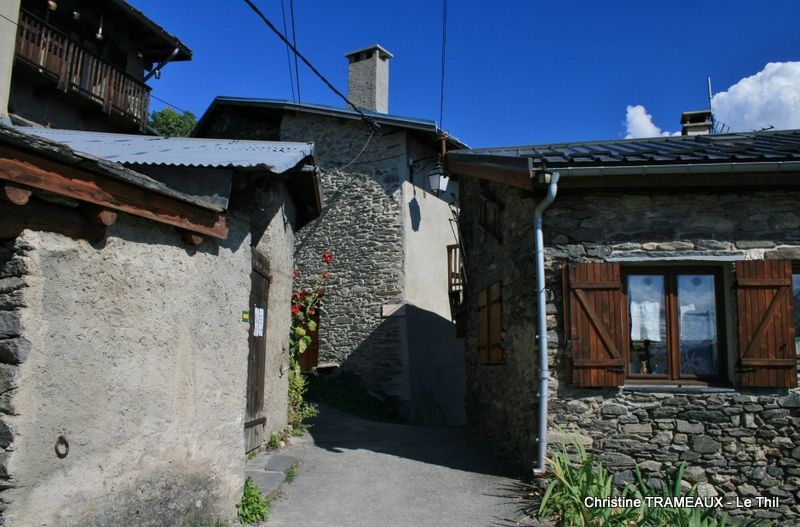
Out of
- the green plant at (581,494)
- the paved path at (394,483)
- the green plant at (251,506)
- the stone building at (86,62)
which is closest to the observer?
the green plant at (251,506)

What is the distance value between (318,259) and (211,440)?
9.85 m

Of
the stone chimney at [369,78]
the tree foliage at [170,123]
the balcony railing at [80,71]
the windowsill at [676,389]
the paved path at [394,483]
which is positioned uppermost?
the tree foliage at [170,123]

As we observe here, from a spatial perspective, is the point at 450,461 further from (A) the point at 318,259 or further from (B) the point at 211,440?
(A) the point at 318,259

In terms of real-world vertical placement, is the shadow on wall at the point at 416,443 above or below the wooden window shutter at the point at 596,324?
below

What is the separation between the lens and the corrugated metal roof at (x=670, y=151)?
646 cm

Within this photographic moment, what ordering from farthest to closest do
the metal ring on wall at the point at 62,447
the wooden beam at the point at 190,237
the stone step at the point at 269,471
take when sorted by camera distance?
the stone step at the point at 269,471 → the wooden beam at the point at 190,237 → the metal ring on wall at the point at 62,447

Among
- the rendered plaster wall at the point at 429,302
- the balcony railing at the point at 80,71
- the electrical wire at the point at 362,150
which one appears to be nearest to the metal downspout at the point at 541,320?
the rendered plaster wall at the point at 429,302

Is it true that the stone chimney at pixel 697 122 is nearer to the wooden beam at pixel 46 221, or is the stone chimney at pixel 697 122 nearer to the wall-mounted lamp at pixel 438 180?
the wall-mounted lamp at pixel 438 180

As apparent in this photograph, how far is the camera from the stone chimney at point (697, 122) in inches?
392

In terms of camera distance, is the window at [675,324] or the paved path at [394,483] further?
the window at [675,324]

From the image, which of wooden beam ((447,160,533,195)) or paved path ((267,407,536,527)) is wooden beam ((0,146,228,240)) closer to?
paved path ((267,407,536,527))

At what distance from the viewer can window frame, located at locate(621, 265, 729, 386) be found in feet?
21.8

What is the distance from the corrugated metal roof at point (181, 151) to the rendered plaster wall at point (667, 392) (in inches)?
110

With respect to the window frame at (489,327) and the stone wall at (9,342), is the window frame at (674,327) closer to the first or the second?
the window frame at (489,327)
